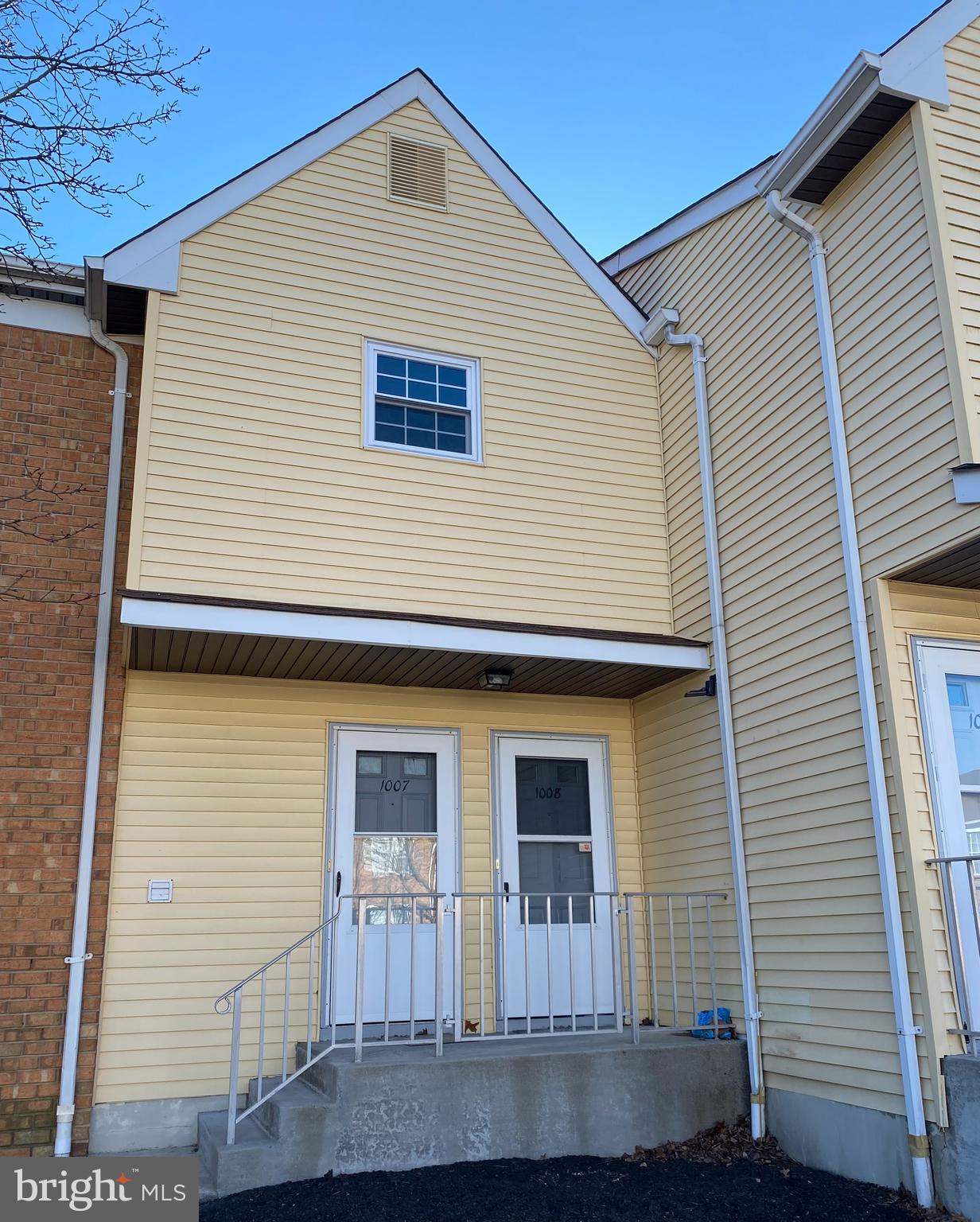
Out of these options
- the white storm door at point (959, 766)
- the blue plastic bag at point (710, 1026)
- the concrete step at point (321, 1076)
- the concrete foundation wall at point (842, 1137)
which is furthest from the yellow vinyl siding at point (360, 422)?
the concrete foundation wall at point (842, 1137)

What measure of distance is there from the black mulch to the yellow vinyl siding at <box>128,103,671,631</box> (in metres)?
3.54

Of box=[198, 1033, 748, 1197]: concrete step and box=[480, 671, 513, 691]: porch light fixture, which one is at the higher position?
box=[480, 671, 513, 691]: porch light fixture

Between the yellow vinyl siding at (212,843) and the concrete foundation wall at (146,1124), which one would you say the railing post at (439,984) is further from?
the concrete foundation wall at (146,1124)

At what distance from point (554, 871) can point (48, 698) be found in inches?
156

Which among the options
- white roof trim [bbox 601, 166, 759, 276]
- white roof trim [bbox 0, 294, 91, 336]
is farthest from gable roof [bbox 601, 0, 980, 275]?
white roof trim [bbox 0, 294, 91, 336]

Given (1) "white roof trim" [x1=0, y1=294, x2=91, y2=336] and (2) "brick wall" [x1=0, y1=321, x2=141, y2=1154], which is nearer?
(2) "brick wall" [x1=0, y1=321, x2=141, y2=1154]

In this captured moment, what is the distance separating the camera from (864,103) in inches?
226

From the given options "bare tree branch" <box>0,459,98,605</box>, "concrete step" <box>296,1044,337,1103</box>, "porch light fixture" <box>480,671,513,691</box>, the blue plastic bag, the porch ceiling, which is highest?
"bare tree branch" <box>0,459,98,605</box>

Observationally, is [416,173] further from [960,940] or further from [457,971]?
[960,940]

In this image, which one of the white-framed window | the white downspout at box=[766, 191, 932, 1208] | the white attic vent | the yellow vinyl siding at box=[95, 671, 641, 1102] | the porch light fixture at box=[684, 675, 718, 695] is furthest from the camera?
the white attic vent

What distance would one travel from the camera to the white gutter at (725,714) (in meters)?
6.33

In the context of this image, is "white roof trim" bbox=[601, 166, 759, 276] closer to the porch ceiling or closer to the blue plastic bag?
the porch ceiling

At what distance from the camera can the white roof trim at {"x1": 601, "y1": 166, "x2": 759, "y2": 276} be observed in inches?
289

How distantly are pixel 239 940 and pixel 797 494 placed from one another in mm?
4821
